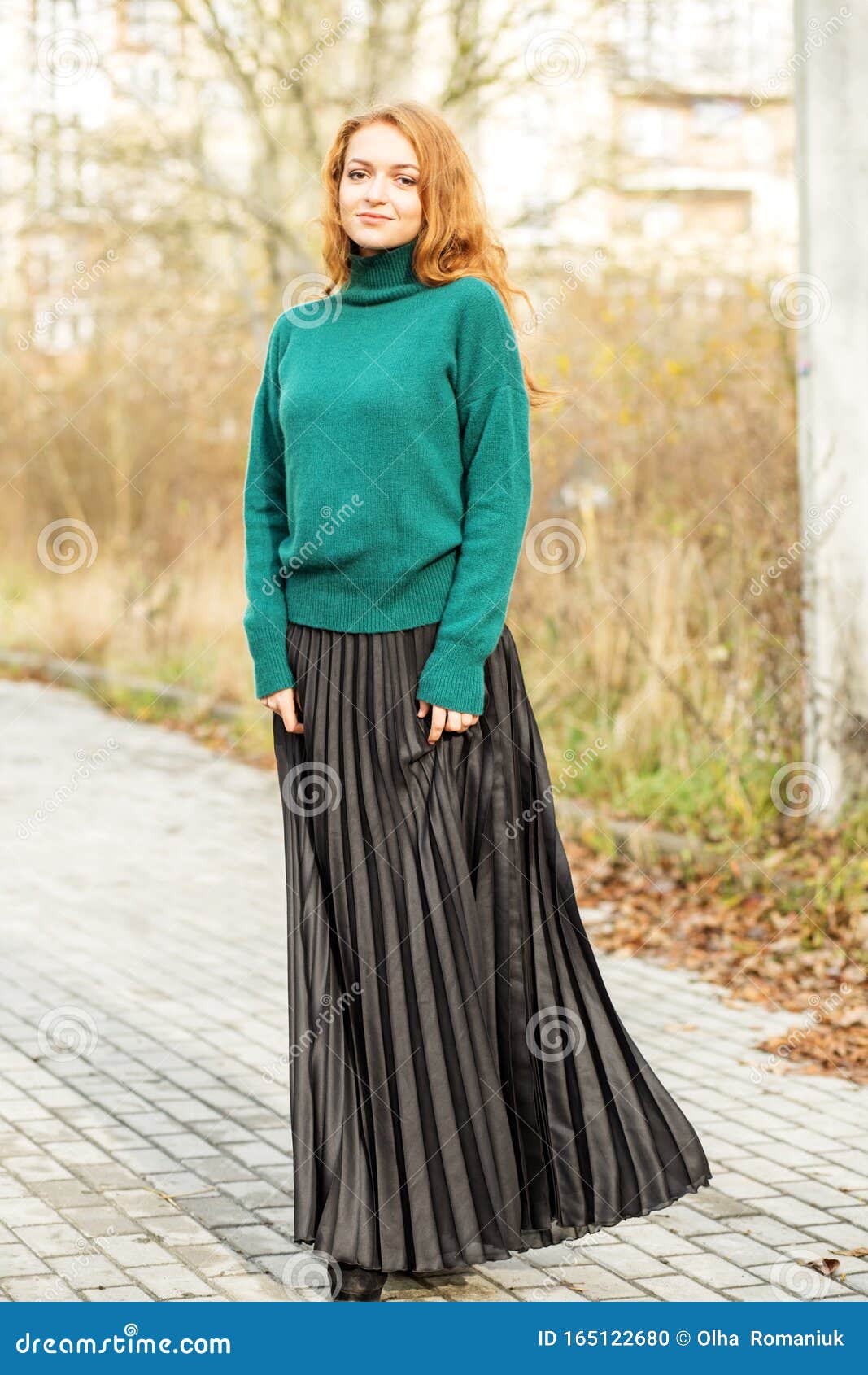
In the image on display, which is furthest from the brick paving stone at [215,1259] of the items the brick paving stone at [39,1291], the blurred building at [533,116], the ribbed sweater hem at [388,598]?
the blurred building at [533,116]

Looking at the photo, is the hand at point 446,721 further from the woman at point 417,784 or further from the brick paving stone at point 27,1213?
the brick paving stone at point 27,1213

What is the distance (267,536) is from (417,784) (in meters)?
0.59

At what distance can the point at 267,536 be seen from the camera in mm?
3443

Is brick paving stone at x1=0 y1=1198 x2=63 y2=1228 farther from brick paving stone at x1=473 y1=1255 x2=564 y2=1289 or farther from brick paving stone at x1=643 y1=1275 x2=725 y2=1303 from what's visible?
brick paving stone at x1=643 y1=1275 x2=725 y2=1303

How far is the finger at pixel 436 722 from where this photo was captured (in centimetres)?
325

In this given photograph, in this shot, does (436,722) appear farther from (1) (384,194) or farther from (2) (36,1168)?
(2) (36,1168)

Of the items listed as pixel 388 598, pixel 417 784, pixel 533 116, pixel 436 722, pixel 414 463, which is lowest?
pixel 417 784

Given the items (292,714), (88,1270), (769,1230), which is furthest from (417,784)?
(769,1230)

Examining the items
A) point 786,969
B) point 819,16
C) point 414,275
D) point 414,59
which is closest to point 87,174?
point 414,59

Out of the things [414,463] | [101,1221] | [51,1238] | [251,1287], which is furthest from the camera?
[101,1221]

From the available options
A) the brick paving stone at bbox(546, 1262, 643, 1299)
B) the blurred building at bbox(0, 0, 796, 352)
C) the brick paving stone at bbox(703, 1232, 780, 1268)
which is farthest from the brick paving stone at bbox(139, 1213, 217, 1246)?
the blurred building at bbox(0, 0, 796, 352)

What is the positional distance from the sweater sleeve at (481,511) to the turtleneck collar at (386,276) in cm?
14

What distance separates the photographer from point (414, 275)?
10.8ft

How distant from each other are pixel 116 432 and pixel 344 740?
12.9 m
